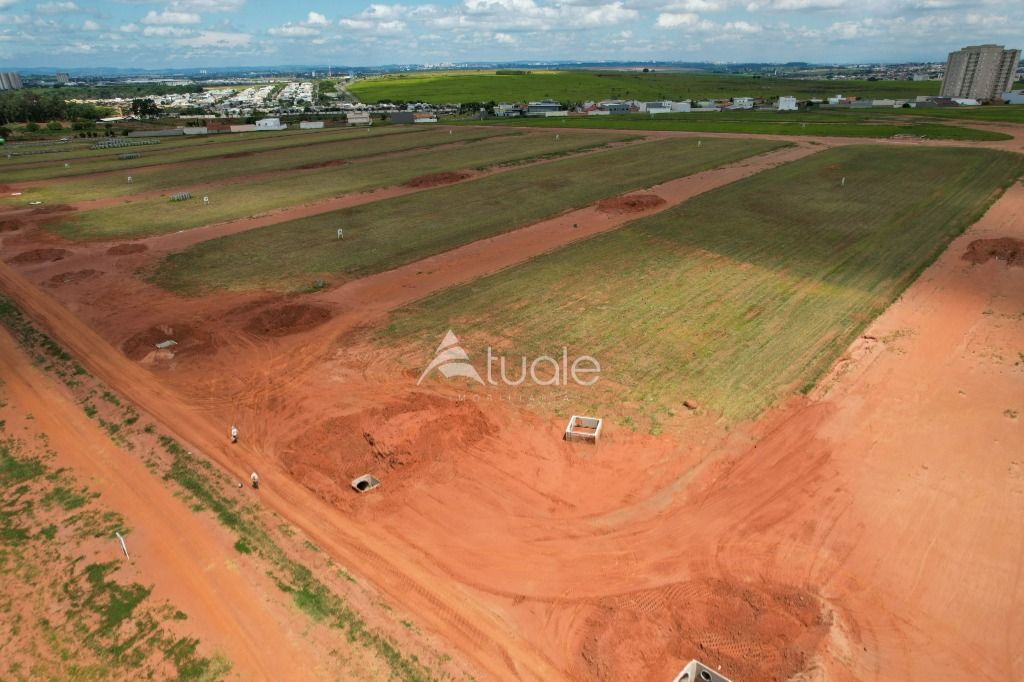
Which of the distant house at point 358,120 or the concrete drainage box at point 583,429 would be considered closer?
the concrete drainage box at point 583,429

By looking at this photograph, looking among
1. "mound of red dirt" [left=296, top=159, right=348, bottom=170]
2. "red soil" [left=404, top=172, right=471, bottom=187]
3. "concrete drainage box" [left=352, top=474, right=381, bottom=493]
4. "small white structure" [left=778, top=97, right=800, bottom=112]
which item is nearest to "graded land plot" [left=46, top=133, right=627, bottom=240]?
"red soil" [left=404, top=172, right=471, bottom=187]

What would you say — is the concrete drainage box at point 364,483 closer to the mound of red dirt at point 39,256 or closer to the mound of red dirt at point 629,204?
the mound of red dirt at point 629,204

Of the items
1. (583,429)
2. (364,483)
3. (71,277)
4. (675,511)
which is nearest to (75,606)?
(364,483)

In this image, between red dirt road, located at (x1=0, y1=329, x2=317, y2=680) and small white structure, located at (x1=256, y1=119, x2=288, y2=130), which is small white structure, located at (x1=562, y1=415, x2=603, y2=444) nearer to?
red dirt road, located at (x1=0, y1=329, x2=317, y2=680)

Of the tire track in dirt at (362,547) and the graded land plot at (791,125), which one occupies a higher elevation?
the graded land plot at (791,125)

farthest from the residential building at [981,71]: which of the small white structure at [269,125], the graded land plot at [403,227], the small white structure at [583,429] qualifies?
the small white structure at [583,429]

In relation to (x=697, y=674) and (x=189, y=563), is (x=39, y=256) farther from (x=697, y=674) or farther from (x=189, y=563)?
(x=697, y=674)
